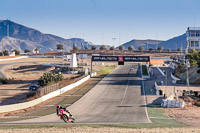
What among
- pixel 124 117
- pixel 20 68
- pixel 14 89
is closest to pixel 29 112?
pixel 124 117

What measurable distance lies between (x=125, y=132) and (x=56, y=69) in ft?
288

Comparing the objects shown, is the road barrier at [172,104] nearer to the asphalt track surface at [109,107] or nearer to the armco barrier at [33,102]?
the asphalt track surface at [109,107]

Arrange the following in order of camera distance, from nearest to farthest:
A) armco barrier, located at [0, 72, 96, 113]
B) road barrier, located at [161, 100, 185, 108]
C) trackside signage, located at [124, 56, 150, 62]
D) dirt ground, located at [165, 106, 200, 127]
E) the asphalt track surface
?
dirt ground, located at [165, 106, 200, 127]
the asphalt track surface
armco barrier, located at [0, 72, 96, 113]
road barrier, located at [161, 100, 185, 108]
trackside signage, located at [124, 56, 150, 62]

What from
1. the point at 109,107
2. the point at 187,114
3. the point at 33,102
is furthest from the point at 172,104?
the point at 33,102

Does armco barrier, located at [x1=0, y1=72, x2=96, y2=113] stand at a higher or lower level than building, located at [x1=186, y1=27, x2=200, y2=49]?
lower

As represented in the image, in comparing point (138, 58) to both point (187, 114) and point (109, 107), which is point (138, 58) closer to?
point (109, 107)

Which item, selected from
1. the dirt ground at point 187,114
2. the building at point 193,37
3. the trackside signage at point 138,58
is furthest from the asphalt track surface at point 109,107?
the building at point 193,37

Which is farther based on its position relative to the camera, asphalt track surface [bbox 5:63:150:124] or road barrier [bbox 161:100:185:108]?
road barrier [bbox 161:100:185:108]

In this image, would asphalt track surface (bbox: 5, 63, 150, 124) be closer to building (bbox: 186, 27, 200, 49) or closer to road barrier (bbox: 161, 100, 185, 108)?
road barrier (bbox: 161, 100, 185, 108)

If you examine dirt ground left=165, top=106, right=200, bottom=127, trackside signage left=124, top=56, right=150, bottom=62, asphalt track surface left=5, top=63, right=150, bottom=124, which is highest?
trackside signage left=124, top=56, right=150, bottom=62

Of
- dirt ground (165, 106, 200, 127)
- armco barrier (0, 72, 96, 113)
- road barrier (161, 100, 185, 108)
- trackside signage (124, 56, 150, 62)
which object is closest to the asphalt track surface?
road barrier (161, 100, 185, 108)

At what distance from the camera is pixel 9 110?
39.1 metres

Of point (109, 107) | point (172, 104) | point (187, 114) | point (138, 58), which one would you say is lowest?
point (187, 114)

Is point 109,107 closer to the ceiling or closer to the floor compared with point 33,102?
closer to the floor
